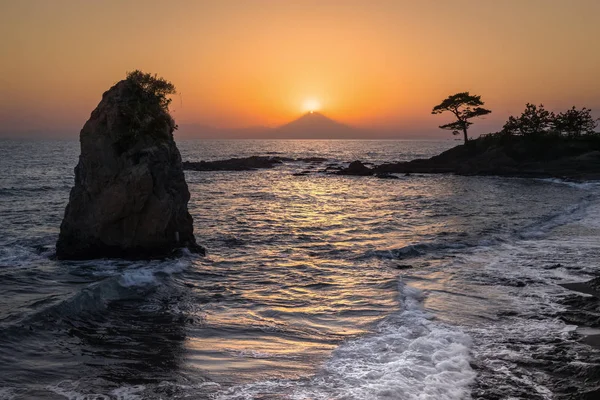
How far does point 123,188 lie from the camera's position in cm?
1884

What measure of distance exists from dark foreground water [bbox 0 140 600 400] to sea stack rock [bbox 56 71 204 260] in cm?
108

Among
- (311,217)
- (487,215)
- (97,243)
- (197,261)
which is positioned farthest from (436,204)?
(97,243)

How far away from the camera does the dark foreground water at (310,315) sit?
8992mm

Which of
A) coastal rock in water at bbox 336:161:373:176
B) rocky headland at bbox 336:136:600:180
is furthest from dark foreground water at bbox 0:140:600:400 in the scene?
coastal rock in water at bbox 336:161:373:176

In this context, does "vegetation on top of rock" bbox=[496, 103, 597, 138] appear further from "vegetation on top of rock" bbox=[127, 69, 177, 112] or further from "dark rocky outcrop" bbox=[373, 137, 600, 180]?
"vegetation on top of rock" bbox=[127, 69, 177, 112]

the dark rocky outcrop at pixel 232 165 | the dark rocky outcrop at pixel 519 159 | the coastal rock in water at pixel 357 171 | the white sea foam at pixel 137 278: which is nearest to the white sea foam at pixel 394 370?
the white sea foam at pixel 137 278

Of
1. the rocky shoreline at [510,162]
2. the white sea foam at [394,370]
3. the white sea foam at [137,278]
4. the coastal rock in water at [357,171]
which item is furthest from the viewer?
the coastal rock in water at [357,171]

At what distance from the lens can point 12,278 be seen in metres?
16.4

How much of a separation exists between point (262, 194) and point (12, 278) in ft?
101

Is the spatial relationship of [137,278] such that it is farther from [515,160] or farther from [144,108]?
[515,160]

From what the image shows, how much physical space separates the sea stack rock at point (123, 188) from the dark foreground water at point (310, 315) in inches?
42.5

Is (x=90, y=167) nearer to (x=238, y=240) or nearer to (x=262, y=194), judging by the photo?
(x=238, y=240)

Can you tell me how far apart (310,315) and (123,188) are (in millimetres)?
10104

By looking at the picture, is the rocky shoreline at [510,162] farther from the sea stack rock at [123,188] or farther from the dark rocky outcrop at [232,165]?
the sea stack rock at [123,188]
